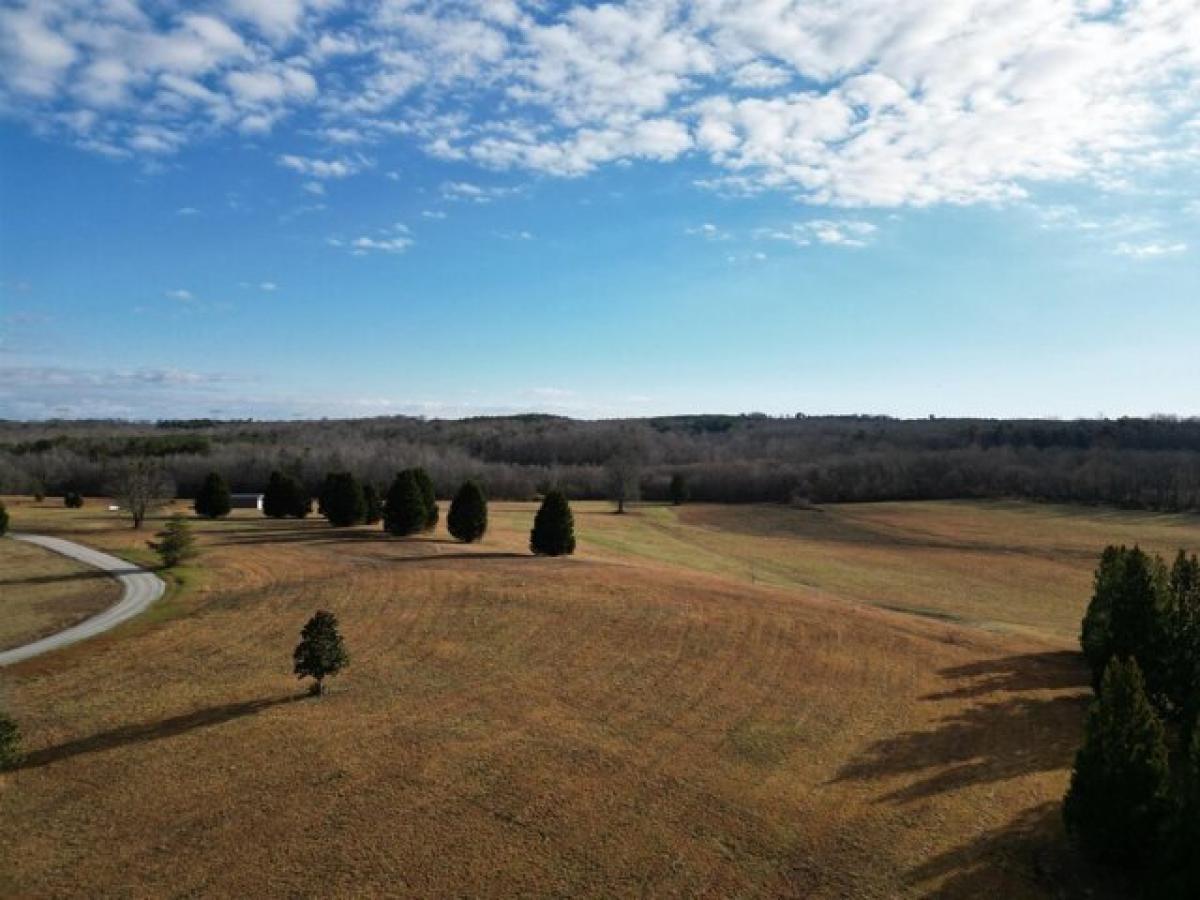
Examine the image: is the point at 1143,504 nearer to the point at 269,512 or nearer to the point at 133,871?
the point at 269,512

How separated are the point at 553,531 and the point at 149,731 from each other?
67.7ft

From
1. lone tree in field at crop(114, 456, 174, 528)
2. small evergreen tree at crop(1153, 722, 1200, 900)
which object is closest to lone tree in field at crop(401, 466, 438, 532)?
lone tree in field at crop(114, 456, 174, 528)

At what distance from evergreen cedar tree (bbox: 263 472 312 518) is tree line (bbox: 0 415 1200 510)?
13.5 meters

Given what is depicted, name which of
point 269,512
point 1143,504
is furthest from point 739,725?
point 1143,504

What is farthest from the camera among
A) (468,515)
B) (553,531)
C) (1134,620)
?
(468,515)

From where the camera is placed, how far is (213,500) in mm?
45812

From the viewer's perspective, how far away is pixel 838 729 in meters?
15.8

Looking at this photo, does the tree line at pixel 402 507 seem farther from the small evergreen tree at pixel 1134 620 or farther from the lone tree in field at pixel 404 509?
the small evergreen tree at pixel 1134 620

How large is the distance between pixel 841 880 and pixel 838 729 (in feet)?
17.3

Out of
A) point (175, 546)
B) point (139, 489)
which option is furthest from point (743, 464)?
point (175, 546)

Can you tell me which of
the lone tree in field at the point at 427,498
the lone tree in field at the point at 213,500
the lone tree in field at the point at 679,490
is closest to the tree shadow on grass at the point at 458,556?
the lone tree in field at the point at 427,498

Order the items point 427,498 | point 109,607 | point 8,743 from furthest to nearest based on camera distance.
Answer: point 427,498 → point 109,607 → point 8,743

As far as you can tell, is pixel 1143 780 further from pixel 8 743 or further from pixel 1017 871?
pixel 8 743

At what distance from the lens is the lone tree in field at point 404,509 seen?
38594 millimetres
